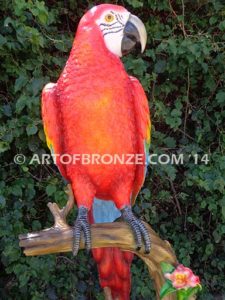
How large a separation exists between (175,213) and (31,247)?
1.16 metres

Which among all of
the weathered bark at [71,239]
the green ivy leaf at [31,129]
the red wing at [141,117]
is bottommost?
the weathered bark at [71,239]

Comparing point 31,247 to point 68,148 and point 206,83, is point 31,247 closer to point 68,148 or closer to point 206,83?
point 68,148

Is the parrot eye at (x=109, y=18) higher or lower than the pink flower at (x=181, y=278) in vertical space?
higher

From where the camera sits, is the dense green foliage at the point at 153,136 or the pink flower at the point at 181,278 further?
the dense green foliage at the point at 153,136

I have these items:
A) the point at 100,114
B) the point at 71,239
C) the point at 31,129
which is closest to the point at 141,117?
the point at 100,114

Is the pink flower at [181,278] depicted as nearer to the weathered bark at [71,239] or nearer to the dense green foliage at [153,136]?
the weathered bark at [71,239]

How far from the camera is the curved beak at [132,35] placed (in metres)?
1.25

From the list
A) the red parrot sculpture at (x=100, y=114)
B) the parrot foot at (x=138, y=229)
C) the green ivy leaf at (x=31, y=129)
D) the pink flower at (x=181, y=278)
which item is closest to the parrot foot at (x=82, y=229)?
the red parrot sculpture at (x=100, y=114)

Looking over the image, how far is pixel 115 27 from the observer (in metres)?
1.24

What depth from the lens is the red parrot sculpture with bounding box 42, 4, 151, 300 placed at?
123 cm

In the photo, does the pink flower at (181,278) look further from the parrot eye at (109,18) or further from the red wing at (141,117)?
the parrot eye at (109,18)

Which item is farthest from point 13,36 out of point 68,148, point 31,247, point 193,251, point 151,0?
point 193,251

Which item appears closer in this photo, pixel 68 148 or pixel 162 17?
pixel 68 148

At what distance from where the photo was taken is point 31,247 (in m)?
1.24
